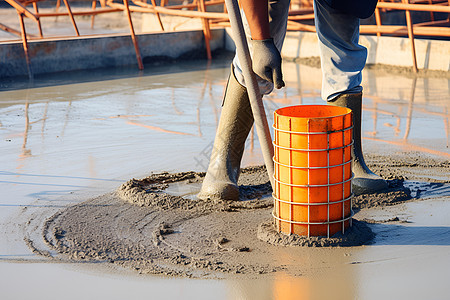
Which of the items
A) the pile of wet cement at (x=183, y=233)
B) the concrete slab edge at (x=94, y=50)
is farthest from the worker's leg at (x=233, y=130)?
the concrete slab edge at (x=94, y=50)

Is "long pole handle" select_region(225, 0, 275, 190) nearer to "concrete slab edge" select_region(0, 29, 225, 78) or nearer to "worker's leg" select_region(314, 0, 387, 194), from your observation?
"worker's leg" select_region(314, 0, 387, 194)

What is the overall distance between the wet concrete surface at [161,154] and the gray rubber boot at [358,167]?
23 cm

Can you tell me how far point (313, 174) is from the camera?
8.89ft

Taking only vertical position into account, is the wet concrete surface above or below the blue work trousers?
below

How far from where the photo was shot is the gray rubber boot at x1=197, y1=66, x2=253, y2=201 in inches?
135

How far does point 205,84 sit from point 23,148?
2.70m

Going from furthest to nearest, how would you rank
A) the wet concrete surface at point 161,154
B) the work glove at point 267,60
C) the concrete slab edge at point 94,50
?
the concrete slab edge at point 94,50 → the work glove at point 267,60 → the wet concrete surface at point 161,154

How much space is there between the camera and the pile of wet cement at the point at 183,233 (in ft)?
8.54

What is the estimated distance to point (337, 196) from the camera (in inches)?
109

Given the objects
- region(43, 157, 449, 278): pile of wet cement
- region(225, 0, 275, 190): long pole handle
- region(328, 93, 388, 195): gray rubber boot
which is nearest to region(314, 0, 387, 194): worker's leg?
region(328, 93, 388, 195): gray rubber boot

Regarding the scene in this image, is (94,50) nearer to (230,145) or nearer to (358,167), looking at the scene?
(230,145)

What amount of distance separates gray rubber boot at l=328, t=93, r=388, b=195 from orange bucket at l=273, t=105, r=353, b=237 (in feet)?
1.94

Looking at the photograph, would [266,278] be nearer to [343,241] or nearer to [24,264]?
[343,241]

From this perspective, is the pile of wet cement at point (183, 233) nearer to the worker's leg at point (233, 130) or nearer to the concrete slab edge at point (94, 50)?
the worker's leg at point (233, 130)
